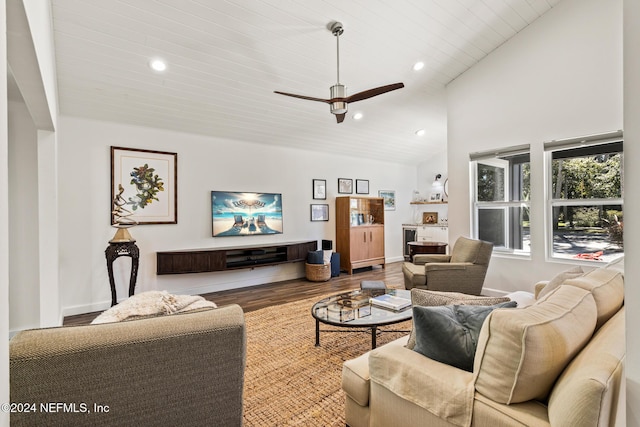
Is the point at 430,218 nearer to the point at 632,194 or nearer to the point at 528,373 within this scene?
the point at 528,373

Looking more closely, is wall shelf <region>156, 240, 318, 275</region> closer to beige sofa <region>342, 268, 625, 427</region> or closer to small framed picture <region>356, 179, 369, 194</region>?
small framed picture <region>356, 179, 369, 194</region>

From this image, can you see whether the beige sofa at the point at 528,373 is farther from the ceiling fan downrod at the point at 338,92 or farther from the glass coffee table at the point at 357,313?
the ceiling fan downrod at the point at 338,92

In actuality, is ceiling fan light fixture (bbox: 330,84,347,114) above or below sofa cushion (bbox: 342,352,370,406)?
above

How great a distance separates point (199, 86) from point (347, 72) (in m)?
1.79

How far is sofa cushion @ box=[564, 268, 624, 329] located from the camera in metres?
1.34

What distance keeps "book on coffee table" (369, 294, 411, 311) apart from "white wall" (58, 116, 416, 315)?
111 inches

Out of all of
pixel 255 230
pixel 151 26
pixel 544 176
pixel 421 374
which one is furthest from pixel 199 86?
pixel 544 176

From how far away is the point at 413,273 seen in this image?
3.92m

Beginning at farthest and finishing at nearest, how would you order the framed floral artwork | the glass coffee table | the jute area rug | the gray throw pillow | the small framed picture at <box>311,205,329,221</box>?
1. the small framed picture at <box>311,205,329,221</box>
2. the framed floral artwork
3. the glass coffee table
4. the jute area rug
5. the gray throw pillow

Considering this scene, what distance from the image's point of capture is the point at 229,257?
4777 millimetres

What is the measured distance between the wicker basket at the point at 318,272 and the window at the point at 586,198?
10.6ft

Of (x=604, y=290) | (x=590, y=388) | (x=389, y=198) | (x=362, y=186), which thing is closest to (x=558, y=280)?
(x=604, y=290)

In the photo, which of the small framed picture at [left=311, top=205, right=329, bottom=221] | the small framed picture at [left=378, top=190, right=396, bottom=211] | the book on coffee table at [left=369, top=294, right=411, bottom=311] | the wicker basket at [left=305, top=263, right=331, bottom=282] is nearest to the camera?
the book on coffee table at [left=369, top=294, right=411, bottom=311]

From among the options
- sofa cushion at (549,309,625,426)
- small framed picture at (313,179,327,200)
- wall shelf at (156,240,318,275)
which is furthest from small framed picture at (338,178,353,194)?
sofa cushion at (549,309,625,426)
